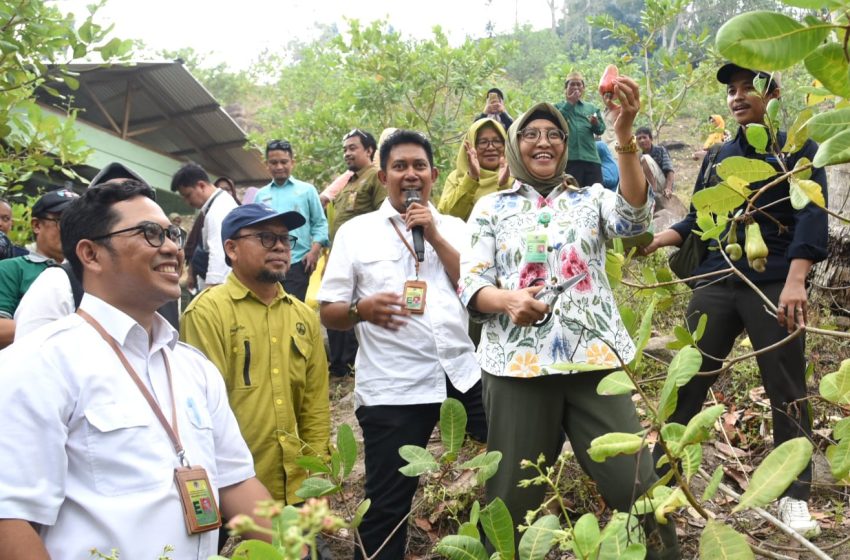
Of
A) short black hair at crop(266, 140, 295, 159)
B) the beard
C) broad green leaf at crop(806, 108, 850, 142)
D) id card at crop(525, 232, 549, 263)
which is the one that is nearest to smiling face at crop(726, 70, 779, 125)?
id card at crop(525, 232, 549, 263)

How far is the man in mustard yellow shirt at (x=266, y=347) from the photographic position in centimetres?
300

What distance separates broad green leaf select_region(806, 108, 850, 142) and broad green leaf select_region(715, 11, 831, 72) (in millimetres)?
197

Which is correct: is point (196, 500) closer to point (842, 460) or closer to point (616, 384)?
point (616, 384)

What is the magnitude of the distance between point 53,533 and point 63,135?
2916 millimetres

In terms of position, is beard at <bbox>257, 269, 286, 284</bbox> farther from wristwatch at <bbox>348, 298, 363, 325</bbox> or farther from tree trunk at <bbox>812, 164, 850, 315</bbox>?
tree trunk at <bbox>812, 164, 850, 315</bbox>

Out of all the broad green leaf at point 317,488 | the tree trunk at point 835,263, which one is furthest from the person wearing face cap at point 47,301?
the tree trunk at point 835,263

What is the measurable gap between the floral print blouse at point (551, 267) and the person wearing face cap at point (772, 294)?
Result: 376mm

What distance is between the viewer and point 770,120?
1742 millimetres

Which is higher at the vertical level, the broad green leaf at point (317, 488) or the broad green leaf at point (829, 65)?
the broad green leaf at point (829, 65)

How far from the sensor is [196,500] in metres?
1.88

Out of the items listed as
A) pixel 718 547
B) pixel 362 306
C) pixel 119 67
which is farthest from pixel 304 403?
pixel 119 67

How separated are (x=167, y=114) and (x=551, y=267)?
39.5ft

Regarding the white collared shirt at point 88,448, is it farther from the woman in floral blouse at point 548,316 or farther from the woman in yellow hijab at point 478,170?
the woman in yellow hijab at point 478,170

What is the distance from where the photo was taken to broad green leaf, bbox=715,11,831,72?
0.88m
